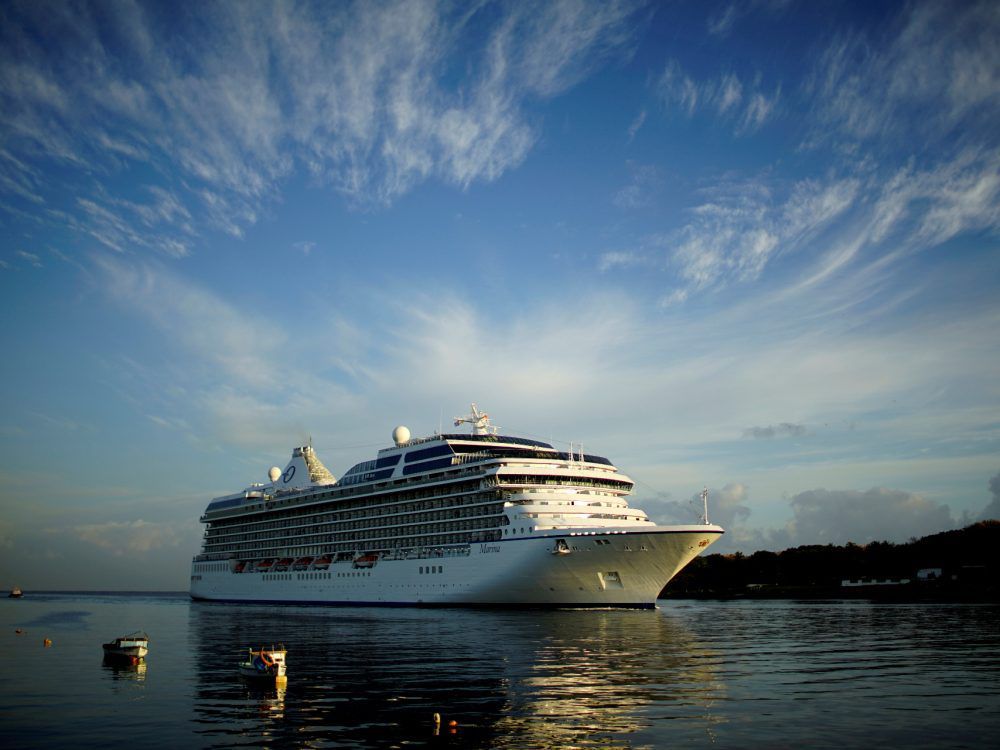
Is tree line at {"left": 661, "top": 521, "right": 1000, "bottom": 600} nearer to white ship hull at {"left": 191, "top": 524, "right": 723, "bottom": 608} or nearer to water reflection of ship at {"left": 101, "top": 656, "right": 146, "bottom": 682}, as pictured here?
white ship hull at {"left": 191, "top": 524, "right": 723, "bottom": 608}

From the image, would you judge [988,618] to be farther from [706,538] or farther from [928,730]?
[928,730]

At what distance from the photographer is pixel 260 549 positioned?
11531 cm

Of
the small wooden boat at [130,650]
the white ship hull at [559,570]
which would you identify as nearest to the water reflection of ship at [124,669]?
the small wooden boat at [130,650]

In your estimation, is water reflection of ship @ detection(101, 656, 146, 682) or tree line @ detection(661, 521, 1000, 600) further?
tree line @ detection(661, 521, 1000, 600)

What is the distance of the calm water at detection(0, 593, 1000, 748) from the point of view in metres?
21.8

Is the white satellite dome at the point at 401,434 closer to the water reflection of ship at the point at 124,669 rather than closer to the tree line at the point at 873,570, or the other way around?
the water reflection of ship at the point at 124,669

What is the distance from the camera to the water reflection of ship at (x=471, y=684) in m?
22.8

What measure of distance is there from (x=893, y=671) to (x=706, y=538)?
34075mm

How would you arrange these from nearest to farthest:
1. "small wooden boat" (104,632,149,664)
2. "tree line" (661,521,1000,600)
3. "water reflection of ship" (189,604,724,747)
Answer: "water reflection of ship" (189,604,724,747) < "small wooden boat" (104,632,149,664) < "tree line" (661,521,1000,600)

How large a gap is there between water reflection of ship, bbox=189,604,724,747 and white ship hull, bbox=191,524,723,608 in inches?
448

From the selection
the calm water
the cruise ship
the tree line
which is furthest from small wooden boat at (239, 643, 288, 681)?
the tree line

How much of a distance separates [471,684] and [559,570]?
3838 cm

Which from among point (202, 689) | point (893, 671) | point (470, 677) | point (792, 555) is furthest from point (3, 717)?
point (792, 555)

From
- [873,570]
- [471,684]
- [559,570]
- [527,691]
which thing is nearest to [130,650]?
[471,684]
